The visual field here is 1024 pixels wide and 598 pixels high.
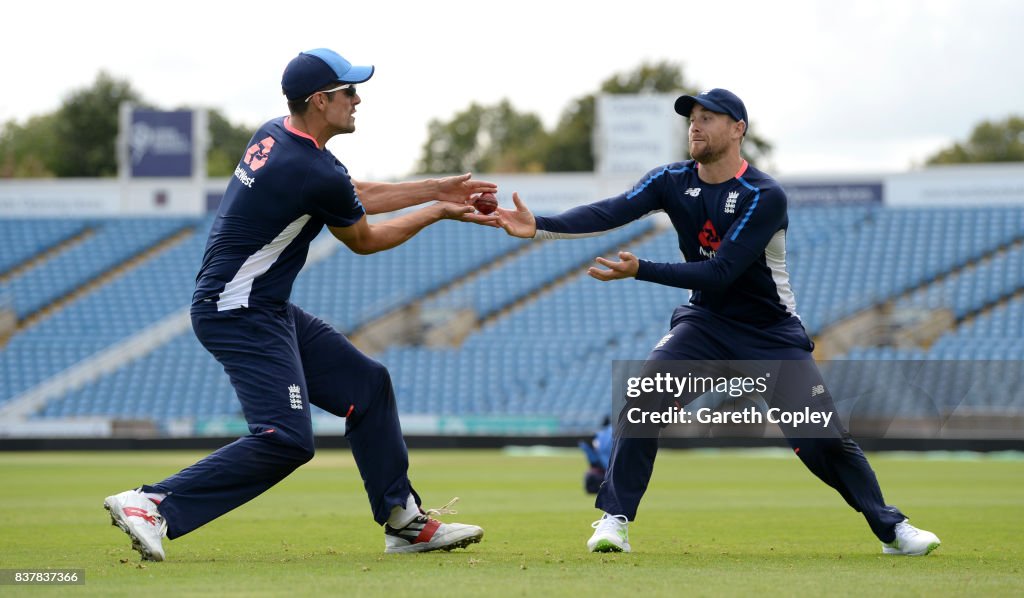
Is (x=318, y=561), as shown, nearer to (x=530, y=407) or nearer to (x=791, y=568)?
(x=791, y=568)

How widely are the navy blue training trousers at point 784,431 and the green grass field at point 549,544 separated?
A: 0.29 m

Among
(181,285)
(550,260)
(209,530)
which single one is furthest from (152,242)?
(209,530)

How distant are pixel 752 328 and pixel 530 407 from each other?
821 inches

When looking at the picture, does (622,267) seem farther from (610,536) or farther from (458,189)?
(610,536)

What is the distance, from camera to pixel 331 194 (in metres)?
6.10

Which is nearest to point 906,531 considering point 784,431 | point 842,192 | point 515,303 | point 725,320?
point 784,431

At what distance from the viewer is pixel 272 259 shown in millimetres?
6238

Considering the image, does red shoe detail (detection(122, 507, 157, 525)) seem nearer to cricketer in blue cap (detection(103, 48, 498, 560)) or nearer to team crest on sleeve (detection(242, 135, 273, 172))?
cricketer in blue cap (detection(103, 48, 498, 560))

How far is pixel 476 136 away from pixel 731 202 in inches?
2674

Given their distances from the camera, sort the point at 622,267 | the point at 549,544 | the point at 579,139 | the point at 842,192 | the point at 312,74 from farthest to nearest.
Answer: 1. the point at 579,139
2. the point at 842,192
3. the point at 549,544
4. the point at 622,267
5. the point at 312,74

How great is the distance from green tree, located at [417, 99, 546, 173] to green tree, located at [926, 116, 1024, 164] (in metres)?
21.9


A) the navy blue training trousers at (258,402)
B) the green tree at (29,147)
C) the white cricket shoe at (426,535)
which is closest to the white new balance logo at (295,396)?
the navy blue training trousers at (258,402)

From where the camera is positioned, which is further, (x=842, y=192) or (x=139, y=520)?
(x=842, y=192)

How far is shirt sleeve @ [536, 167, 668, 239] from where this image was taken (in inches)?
280
